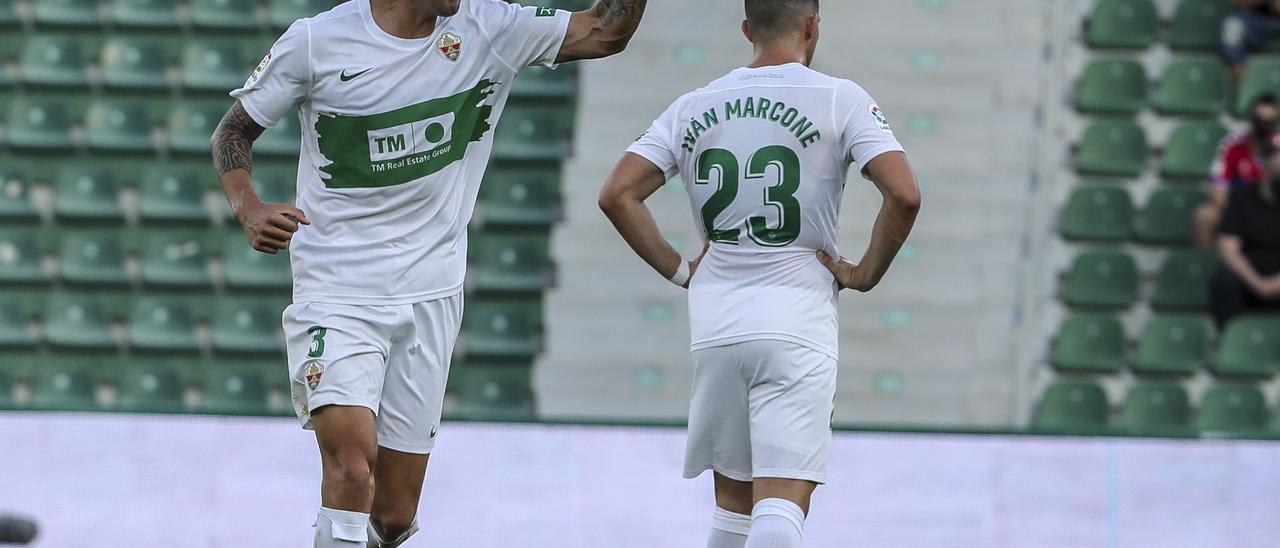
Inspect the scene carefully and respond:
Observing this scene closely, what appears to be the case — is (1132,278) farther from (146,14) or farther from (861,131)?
(146,14)

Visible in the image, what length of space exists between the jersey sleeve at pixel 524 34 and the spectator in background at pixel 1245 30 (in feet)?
21.6

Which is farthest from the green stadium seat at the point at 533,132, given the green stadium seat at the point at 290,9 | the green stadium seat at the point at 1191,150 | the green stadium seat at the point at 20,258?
the green stadium seat at the point at 1191,150

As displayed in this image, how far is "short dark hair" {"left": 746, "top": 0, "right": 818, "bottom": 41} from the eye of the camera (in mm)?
4316

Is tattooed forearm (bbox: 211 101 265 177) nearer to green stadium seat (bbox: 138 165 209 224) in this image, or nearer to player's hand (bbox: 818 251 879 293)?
player's hand (bbox: 818 251 879 293)

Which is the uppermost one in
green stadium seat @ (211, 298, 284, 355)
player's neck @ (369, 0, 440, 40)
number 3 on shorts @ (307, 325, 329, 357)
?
player's neck @ (369, 0, 440, 40)

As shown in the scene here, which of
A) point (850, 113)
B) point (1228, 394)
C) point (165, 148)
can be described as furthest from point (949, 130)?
point (850, 113)

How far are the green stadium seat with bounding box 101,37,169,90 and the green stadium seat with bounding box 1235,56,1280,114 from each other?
21.6ft

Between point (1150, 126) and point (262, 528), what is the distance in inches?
241

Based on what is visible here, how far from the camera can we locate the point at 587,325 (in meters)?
9.52

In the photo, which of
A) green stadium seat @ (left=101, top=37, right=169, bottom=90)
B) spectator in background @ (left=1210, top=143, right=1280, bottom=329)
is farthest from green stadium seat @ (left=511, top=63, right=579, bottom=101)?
spectator in background @ (left=1210, top=143, right=1280, bottom=329)

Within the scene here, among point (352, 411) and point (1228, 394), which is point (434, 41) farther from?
point (1228, 394)

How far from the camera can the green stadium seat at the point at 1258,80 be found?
32.7 feet

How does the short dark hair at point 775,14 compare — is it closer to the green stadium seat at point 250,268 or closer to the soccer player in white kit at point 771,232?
the soccer player in white kit at point 771,232

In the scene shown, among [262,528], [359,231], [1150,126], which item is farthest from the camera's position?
[1150,126]
